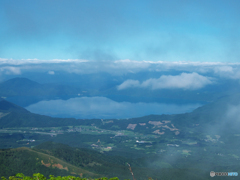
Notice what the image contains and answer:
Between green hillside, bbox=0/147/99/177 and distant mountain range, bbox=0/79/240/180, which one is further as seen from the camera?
distant mountain range, bbox=0/79/240/180

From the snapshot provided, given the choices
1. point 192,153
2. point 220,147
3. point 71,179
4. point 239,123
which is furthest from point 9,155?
point 239,123

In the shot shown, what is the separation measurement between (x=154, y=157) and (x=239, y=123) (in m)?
61.9

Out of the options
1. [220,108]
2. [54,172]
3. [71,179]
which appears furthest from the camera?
[220,108]

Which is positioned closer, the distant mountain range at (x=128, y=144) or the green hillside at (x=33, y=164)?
the green hillside at (x=33, y=164)

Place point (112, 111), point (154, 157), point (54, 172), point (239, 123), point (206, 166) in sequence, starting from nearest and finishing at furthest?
point (54, 172) → point (206, 166) → point (154, 157) → point (239, 123) → point (112, 111)

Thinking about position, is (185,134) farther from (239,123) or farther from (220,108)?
(220,108)

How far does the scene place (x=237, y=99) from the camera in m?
129

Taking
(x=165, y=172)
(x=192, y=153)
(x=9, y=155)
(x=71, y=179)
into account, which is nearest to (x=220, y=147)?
(x=192, y=153)

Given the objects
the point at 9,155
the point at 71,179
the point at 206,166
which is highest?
the point at 71,179

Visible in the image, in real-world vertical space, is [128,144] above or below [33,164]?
below

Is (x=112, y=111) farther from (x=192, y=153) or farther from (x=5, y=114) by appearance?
(x=192, y=153)

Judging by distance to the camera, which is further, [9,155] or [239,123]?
[239,123]

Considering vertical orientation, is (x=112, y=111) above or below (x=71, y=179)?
above

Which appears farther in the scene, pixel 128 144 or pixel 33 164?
pixel 128 144
